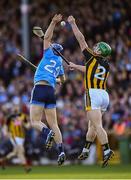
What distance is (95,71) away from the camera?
17188 millimetres

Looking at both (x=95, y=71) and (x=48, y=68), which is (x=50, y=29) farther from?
(x=95, y=71)

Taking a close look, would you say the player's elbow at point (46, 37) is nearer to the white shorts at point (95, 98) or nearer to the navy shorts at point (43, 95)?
the navy shorts at point (43, 95)

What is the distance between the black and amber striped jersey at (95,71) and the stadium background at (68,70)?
342 inches

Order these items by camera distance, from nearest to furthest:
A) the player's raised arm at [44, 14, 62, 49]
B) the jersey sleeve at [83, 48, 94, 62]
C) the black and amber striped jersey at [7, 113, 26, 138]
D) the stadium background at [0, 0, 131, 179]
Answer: the player's raised arm at [44, 14, 62, 49]
the jersey sleeve at [83, 48, 94, 62]
the black and amber striped jersey at [7, 113, 26, 138]
the stadium background at [0, 0, 131, 179]

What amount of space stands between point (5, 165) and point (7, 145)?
906 mm

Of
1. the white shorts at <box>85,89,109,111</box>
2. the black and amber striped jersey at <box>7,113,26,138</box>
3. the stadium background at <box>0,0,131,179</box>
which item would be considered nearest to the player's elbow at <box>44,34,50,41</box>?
the white shorts at <box>85,89,109,111</box>

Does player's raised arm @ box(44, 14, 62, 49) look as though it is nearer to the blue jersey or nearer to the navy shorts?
the blue jersey

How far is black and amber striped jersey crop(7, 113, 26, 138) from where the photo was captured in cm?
2380

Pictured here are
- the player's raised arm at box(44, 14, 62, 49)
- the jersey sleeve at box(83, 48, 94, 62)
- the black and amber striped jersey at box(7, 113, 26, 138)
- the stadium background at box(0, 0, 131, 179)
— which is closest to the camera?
the player's raised arm at box(44, 14, 62, 49)

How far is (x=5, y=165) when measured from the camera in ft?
85.1

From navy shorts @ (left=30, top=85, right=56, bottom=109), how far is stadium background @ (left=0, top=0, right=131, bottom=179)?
27.6 ft

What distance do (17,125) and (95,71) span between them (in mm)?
6993

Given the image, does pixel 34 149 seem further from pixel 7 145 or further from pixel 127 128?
pixel 127 128

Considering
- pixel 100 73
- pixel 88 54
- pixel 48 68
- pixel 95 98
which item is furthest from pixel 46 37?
pixel 95 98
